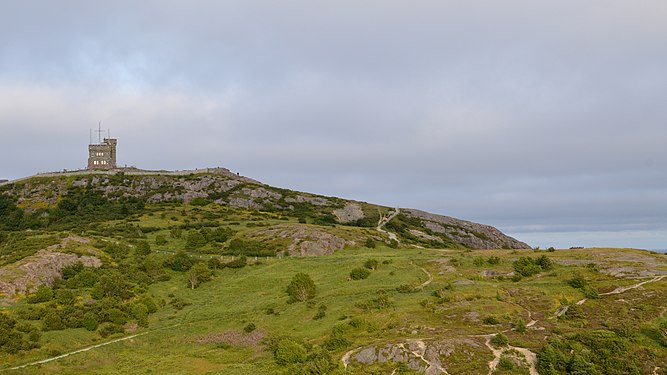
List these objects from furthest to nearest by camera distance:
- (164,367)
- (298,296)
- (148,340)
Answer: (298,296)
(148,340)
(164,367)

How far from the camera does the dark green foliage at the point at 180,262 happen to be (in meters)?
81.6

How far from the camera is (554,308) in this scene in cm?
4666

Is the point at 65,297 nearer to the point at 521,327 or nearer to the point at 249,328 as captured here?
the point at 249,328

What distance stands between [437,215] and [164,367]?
491ft

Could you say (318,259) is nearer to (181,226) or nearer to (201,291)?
(201,291)

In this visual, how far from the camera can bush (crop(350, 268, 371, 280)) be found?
66.3 m

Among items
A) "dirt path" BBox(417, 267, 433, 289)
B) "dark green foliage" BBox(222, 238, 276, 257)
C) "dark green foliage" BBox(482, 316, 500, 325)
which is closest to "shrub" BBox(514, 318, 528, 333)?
"dark green foliage" BBox(482, 316, 500, 325)

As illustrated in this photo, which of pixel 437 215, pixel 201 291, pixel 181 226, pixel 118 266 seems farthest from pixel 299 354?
pixel 437 215

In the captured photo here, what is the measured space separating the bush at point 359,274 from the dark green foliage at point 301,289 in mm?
6876

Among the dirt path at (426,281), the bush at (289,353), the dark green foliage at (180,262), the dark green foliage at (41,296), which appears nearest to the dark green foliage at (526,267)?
the dirt path at (426,281)

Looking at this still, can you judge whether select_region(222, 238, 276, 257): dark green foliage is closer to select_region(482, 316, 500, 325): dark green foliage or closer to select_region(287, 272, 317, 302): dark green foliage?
select_region(287, 272, 317, 302): dark green foliage

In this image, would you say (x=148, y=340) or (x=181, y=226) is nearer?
(x=148, y=340)

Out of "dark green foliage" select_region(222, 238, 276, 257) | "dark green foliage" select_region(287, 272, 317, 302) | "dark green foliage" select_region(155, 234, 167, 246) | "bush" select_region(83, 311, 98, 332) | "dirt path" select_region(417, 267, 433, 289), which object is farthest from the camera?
"dark green foliage" select_region(155, 234, 167, 246)

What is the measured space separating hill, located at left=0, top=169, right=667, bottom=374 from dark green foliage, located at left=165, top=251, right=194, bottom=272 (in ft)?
0.81
